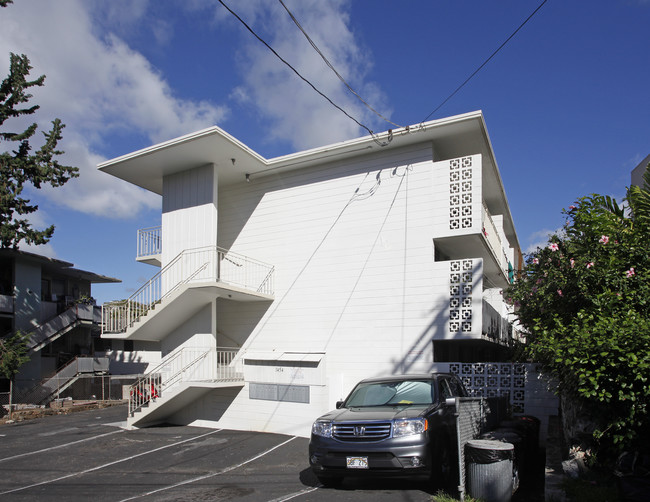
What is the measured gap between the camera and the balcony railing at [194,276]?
1436cm

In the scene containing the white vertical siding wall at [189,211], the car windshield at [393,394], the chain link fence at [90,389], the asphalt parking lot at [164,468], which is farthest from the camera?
the chain link fence at [90,389]

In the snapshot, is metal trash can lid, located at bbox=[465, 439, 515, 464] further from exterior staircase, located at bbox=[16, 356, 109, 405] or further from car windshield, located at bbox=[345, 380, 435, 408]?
exterior staircase, located at bbox=[16, 356, 109, 405]

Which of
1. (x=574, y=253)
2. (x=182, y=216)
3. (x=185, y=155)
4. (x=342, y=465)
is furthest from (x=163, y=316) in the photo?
(x=574, y=253)

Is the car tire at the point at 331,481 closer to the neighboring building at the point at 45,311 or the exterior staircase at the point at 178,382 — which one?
the exterior staircase at the point at 178,382

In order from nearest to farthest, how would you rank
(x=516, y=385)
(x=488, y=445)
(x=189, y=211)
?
(x=488, y=445), (x=516, y=385), (x=189, y=211)

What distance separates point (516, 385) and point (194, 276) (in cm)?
874

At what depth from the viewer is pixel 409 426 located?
6902mm

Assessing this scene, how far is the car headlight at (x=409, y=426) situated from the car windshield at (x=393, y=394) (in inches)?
37.2

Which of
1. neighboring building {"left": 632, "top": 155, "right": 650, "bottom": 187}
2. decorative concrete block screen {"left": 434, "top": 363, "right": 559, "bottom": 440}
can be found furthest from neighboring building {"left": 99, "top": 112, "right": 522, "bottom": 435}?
neighboring building {"left": 632, "top": 155, "right": 650, "bottom": 187}

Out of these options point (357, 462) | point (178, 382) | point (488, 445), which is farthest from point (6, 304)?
point (488, 445)

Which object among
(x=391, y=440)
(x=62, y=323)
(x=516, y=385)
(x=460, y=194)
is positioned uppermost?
(x=460, y=194)

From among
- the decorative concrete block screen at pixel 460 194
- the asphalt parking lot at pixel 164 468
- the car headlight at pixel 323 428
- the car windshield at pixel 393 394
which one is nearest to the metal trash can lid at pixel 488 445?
the asphalt parking lot at pixel 164 468

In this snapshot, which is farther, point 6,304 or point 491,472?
point 6,304

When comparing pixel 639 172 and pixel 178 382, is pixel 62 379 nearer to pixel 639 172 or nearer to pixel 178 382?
pixel 178 382
